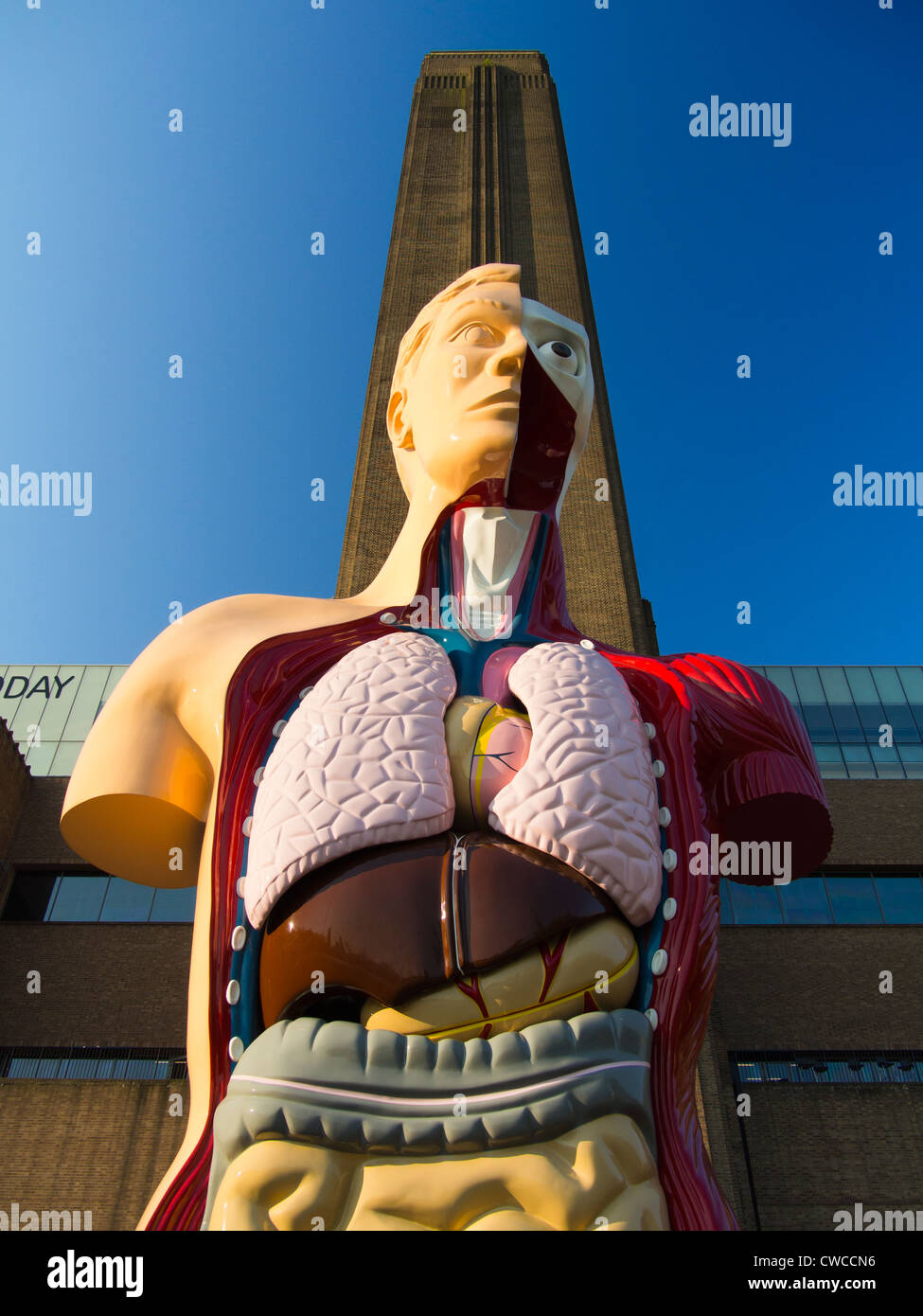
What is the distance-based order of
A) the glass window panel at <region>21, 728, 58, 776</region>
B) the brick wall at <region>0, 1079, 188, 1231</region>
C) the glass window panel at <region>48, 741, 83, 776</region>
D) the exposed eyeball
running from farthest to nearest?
the glass window panel at <region>21, 728, 58, 776</region> → the glass window panel at <region>48, 741, 83, 776</region> → the brick wall at <region>0, 1079, 188, 1231</region> → the exposed eyeball

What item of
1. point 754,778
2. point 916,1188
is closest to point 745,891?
point 916,1188

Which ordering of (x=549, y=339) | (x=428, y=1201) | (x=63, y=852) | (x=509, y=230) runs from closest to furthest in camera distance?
(x=428, y=1201) < (x=549, y=339) < (x=63, y=852) < (x=509, y=230)

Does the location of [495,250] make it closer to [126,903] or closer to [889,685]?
[889,685]

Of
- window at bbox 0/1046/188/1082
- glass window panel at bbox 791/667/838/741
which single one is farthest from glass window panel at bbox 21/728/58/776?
glass window panel at bbox 791/667/838/741

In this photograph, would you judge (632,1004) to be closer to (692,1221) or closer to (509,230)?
(692,1221)

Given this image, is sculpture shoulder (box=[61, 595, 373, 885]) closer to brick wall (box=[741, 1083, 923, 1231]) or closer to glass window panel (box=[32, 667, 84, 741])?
brick wall (box=[741, 1083, 923, 1231])

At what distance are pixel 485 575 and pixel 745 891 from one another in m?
9.37

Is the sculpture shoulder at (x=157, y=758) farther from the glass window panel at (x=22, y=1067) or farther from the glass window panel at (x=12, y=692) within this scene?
the glass window panel at (x=12, y=692)

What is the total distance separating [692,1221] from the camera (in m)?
2.82

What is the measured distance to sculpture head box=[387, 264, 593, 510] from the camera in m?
4.27

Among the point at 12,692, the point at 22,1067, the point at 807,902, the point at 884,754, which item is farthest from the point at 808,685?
the point at 12,692

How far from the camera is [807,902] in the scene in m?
12.5

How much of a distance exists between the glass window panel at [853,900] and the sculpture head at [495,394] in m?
9.54

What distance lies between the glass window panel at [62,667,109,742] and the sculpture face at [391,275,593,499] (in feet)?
43.2
